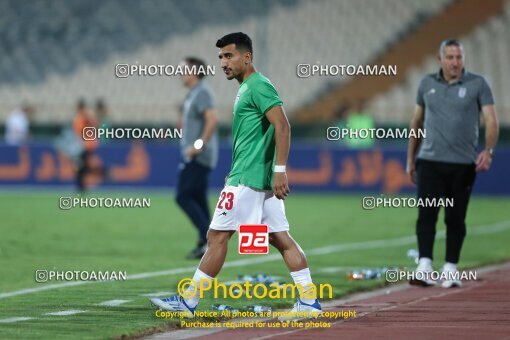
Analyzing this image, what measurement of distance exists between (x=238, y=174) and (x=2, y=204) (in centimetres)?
1824

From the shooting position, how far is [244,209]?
31.1 ft

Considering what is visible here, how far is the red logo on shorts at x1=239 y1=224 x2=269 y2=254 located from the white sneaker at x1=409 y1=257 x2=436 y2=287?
3535 millimetres

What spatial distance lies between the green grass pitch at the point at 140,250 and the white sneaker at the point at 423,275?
0.46m

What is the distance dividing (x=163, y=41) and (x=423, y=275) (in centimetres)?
3122

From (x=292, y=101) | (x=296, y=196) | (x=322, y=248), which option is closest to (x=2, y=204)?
(x=296, y=196)

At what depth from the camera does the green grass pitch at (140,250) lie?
10.0 m

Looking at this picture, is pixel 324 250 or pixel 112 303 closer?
pixel 112 303

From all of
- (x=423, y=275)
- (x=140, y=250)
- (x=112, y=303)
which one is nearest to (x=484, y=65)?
(x=140, y=250)

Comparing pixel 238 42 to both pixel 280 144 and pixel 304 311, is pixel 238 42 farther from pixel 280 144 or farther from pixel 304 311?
pixel 304 311

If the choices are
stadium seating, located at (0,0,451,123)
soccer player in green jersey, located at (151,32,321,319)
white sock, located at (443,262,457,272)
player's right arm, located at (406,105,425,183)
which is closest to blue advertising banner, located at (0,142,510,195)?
stadium seating, located at (0,0,451,123)

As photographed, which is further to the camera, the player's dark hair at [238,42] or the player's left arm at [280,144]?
the player's dark hair at [238,42]

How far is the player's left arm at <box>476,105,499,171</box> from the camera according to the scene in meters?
12.5

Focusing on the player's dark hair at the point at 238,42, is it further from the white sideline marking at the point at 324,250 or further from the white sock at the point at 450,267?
the white sock at the point at 450,267

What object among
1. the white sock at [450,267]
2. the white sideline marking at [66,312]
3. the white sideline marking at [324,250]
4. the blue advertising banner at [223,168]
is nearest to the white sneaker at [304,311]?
the white sideline marking at [66,312]
